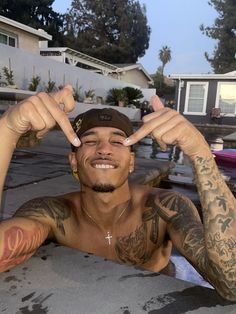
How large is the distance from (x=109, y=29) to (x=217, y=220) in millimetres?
48341

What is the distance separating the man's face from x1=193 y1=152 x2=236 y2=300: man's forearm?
61 cm

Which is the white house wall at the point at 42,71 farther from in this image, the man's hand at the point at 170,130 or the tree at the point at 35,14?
the tree at the point at 35,14

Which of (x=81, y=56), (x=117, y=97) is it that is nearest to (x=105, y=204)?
(x=117, y=97)

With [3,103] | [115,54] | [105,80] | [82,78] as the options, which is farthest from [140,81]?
[3,103]

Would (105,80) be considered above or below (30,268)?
above

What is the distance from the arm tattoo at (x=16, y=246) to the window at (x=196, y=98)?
70.7ft

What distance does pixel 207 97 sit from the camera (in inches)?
875

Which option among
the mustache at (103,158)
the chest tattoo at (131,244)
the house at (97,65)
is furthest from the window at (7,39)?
the chest tattoo at (131,244)

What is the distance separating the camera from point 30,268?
5.68 ft

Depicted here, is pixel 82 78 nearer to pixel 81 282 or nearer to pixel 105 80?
pixel 105 80

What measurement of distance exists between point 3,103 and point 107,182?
10.0 meters

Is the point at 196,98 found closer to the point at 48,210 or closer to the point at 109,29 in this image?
the point at 48,210

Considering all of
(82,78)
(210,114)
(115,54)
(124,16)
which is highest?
(124,16)

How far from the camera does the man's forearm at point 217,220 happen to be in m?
1.60
